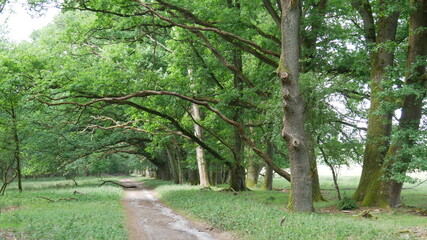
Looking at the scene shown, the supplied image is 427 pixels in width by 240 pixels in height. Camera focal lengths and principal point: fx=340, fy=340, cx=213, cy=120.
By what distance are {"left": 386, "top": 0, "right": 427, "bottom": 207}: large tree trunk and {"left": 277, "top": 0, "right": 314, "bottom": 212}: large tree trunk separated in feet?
9.56

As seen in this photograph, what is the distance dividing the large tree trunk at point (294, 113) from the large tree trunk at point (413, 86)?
9.56 feet

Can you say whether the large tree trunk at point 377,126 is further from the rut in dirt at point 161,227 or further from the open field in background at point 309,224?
the rut in dirt at point 161,227

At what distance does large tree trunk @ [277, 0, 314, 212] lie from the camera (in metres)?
12.1

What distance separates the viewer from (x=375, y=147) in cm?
1421

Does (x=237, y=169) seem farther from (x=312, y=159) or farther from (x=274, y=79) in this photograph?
(x=312, y=159)

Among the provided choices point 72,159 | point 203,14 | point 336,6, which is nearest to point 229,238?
point 203,14

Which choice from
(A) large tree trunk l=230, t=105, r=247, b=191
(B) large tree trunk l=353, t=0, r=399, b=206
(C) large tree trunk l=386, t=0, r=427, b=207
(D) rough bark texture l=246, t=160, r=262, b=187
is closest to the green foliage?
(B) large tree trunk l=353, t=0, r=399, b=206

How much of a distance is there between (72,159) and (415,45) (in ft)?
93.1

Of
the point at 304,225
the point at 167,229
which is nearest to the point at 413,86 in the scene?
the point at 304,225

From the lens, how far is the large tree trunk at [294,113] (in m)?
12.1

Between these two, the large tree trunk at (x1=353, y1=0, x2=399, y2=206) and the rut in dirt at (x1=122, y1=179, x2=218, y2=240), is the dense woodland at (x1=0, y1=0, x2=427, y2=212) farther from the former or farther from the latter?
the rut in dirt at (x1=122, y1=179, x2=218, y2=240)

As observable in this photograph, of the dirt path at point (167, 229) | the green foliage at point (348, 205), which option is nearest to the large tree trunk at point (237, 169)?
the dirt path at point (167, 229)

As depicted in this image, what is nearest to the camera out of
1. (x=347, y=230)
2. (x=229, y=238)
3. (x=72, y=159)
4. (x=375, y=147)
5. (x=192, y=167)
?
(x=347, y=230)

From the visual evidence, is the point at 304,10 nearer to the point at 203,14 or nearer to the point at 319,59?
the point at 319,59
